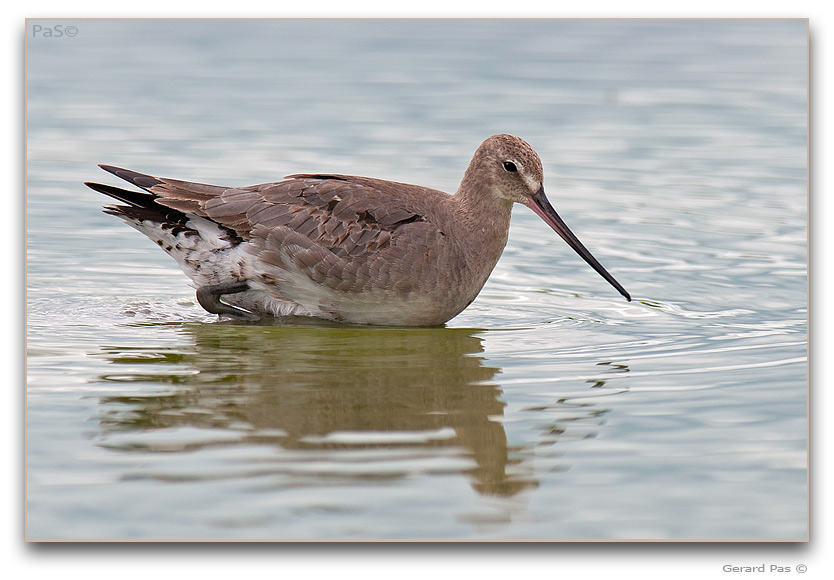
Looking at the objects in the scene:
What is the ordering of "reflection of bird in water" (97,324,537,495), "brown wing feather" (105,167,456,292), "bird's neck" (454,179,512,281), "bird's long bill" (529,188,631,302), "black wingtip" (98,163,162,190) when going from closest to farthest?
"reflection of bird in water" (97,324,537,495) < "brown wing feather" (105,167,456,292) < "bird's long bill" (529,188,631,302) < "bird's neck" (454,179,512,281) < "black wingtip" (98,163,162,190)

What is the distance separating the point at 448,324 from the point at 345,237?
107cm

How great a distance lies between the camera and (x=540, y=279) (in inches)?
409

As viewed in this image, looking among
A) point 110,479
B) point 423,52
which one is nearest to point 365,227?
point 110,479

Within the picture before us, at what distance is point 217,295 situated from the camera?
9.16 meters

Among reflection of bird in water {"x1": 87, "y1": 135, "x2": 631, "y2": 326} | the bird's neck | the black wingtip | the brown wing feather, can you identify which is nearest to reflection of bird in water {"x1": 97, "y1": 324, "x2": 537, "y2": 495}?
reflection of bird in water {"x1": 87, "y1": 135, "x2": 631, "y2": 326}

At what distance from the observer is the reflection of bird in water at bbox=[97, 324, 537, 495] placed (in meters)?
6.45

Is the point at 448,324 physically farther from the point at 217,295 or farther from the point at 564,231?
the point at 217,295

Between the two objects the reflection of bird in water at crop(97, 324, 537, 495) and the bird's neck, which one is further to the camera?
the bird's neck

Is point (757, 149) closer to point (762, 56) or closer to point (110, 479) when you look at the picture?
point (762, 56)

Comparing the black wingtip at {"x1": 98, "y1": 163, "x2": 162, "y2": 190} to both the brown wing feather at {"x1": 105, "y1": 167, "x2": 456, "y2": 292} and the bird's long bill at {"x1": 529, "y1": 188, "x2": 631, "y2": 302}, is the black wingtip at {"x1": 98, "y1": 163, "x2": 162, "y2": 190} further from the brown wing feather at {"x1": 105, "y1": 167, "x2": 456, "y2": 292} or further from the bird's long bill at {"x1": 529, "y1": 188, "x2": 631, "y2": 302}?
the bird's long bill at {"x1": 529, "y1": 188, "x2": 631, "y2": 302}

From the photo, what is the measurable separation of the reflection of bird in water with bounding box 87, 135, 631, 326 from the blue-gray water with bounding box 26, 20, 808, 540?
11.3 inches

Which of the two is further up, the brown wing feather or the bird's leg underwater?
the brown wing feather

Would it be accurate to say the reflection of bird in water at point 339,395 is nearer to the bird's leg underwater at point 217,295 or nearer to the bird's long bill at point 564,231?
the bird's leg underwater at point 217,295

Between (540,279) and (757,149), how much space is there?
15.8ft
